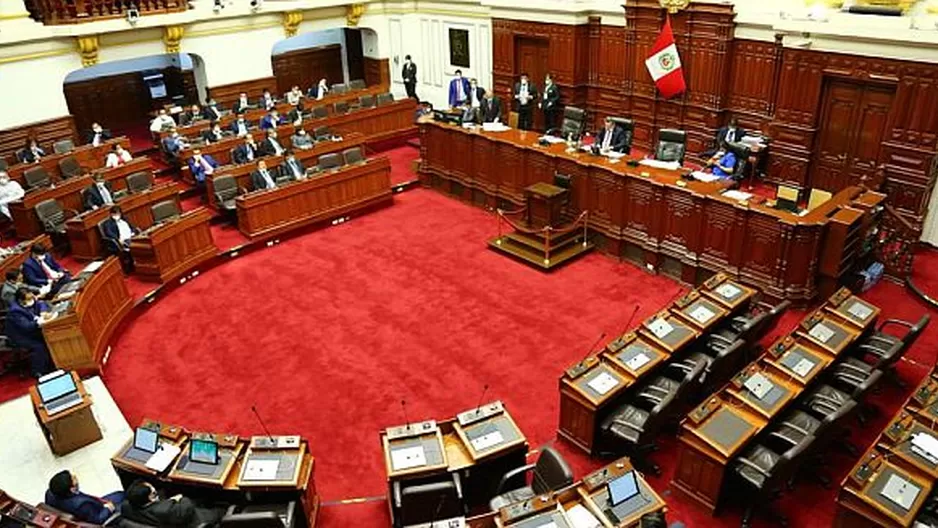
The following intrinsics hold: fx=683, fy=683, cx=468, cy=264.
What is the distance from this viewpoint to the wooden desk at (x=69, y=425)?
6547 millimetres

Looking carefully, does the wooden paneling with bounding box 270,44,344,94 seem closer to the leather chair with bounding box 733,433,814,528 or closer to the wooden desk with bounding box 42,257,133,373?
the wooden desk with bounding box 42,257,133,373

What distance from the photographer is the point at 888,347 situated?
6934 mm

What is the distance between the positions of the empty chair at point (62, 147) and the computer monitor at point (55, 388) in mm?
8035

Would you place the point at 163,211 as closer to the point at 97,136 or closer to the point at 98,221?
the point at 98,221

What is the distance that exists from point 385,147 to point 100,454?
397 inches

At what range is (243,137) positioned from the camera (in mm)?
12953

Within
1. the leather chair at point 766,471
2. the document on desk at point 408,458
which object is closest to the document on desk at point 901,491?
the leather chair at point 766,471

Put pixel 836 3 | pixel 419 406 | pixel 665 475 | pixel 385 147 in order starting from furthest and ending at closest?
pixel 385 147, pixel 836 3, pixel 419 406, pixel 665 475

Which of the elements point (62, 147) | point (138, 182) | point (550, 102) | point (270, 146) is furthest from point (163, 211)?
point (550, 102)

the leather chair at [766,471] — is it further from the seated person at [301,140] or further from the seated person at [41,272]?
the seated person at [301,140]

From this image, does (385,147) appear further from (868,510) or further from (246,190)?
(868,510)

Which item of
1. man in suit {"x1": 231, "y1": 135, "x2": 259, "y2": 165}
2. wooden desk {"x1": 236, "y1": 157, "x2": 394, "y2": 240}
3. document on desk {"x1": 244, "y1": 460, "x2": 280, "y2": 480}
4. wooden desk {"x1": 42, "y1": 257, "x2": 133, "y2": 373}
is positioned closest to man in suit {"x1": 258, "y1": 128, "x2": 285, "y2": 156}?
man in suit {"x1": 231, "y1": 135, "x2": 259, "y2": 165}

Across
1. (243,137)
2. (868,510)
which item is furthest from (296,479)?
(243,137)

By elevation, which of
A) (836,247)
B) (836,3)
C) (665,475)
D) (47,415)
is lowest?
(665,475)
